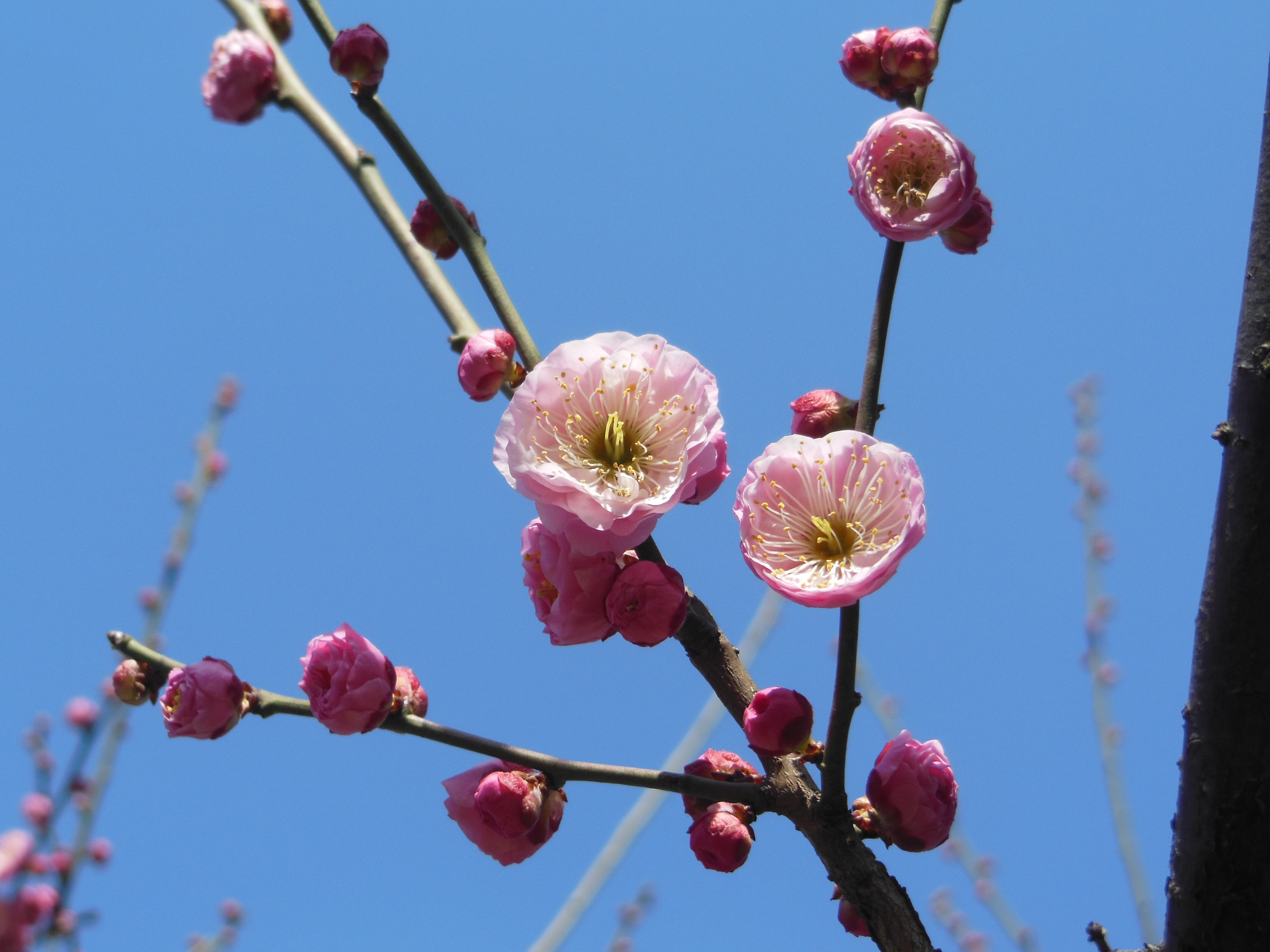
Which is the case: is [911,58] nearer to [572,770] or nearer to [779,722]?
[779,722]

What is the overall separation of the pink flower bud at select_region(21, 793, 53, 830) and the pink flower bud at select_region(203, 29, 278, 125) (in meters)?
1.55

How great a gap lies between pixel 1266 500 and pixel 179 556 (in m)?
2.42

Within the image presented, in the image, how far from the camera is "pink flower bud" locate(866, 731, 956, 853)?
0.92 metres

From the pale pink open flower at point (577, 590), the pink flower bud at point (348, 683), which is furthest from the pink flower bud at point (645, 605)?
the pink flower bud at point (348, 683)

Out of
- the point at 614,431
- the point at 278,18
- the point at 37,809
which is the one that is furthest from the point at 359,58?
the point at 37,809

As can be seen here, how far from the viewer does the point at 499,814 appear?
0.92 meters

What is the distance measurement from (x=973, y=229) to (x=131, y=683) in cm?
110

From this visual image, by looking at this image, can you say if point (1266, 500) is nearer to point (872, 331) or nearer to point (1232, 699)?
point (1232, 699)

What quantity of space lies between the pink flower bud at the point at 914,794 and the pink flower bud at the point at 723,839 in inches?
5.9

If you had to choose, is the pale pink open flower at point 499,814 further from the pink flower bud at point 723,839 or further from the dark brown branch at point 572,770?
the pink flower bud at point 723,839

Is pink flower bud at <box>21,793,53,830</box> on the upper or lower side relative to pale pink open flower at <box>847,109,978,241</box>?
lower

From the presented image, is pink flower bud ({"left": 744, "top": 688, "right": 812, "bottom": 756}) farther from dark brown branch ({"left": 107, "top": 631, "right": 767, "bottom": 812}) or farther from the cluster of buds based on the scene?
the cluster of buds

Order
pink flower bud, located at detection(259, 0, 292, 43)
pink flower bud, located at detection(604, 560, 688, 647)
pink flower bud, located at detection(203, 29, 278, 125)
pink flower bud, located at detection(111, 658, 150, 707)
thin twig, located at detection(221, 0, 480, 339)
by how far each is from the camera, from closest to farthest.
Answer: pink flower bud, located at detection(604, 560, 688, 647) → pink flower bud, located at detection(111, 658, 150, 707) → thin twig, located at detection(221, 0, 480, 339) → pink flower bud, located at detection(203, 29, 278, 125) → pink flower bud, located at detection(259, 0, 292, 43)

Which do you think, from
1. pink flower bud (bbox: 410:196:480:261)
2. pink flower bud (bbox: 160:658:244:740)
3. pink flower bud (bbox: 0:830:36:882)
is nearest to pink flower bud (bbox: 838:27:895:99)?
pink flower bud (bbox: 410:196:480:261)
